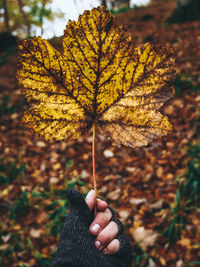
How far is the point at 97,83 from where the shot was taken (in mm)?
493

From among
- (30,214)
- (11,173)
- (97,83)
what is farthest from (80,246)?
(11,173)

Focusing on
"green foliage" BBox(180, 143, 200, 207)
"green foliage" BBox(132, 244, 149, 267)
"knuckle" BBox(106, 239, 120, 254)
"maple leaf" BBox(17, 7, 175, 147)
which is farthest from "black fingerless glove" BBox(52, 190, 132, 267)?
"green foliage" BBox(180, 143, 200, 207)

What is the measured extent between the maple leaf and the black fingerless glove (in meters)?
0.35

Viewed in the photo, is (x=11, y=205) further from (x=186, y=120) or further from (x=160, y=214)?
(x=186, y=120)

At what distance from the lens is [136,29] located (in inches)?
200

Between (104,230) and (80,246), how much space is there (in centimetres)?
11

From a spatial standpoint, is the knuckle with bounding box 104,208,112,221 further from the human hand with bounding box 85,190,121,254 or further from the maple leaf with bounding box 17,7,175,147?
the maple leaf with bounding box 17,7,175,147

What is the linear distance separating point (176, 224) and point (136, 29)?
4874 millimetres

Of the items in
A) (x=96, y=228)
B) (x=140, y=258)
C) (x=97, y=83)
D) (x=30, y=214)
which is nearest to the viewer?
(x=97, y=83)

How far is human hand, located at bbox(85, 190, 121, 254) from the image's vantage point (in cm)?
74

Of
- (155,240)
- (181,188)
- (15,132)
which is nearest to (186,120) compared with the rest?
(181,188)

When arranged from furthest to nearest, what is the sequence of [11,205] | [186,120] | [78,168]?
[78,168] < [186,120] < [11,205]

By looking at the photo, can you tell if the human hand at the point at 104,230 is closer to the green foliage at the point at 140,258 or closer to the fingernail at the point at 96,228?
the fingernail at the point at 96,228

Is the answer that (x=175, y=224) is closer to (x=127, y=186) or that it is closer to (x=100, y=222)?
(x=127, y=186)
